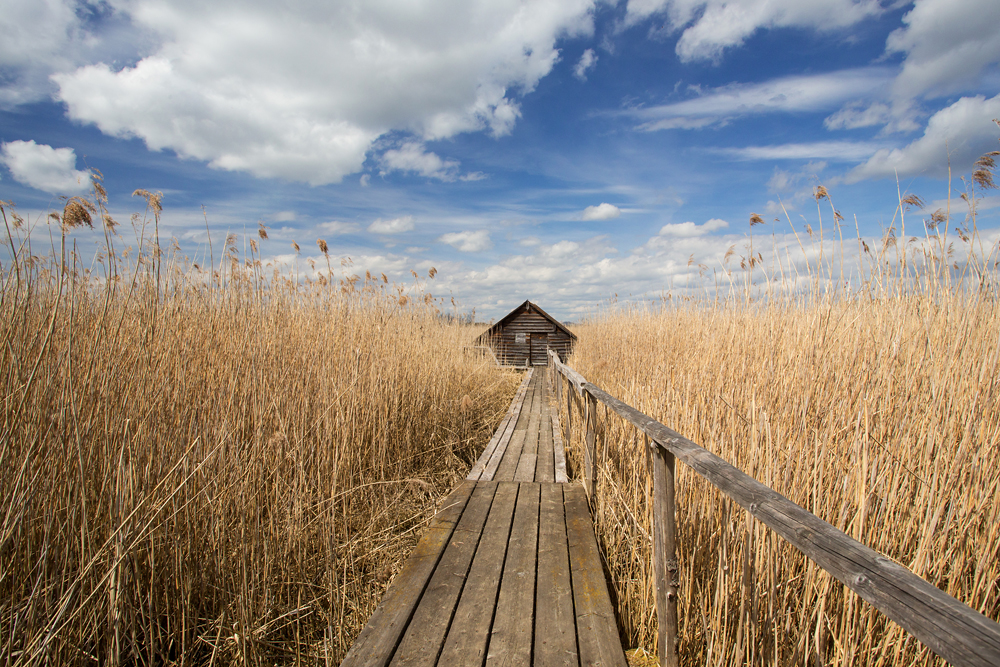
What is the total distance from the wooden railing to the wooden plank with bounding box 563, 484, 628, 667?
213mm

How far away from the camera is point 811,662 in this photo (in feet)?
5.49

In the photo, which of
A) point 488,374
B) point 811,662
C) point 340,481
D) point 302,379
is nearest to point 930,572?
point 811,662

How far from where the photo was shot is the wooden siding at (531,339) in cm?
1852

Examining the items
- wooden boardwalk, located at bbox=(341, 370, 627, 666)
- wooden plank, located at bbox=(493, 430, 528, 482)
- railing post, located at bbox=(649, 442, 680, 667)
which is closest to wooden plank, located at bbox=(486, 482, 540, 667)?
wooden boardwalk, located at bbox=(341, 370, 627, 666)

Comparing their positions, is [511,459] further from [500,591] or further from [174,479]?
[174,479]

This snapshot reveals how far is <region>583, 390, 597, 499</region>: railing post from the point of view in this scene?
3.35m

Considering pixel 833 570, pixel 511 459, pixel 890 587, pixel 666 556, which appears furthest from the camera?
pixel 511 459

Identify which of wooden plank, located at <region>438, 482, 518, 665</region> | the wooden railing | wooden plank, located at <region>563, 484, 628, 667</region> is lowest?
wooden plank, located at <region>563, 484, 628, 667</region>

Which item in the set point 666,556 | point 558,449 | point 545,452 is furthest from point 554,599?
point 545,452

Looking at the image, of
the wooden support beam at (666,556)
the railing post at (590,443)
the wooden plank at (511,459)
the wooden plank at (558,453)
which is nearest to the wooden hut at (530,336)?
the wooden plank at (558,453)

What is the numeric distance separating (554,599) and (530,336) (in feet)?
55.1

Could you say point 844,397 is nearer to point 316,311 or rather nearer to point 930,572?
point 930,572

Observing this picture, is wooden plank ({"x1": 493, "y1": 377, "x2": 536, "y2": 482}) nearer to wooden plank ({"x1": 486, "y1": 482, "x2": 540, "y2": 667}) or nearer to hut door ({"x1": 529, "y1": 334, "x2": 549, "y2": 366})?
wooden plank ({"x1": 486, "y1": 482, "x2": 540, "y2": 667})

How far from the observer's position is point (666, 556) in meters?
1.68
